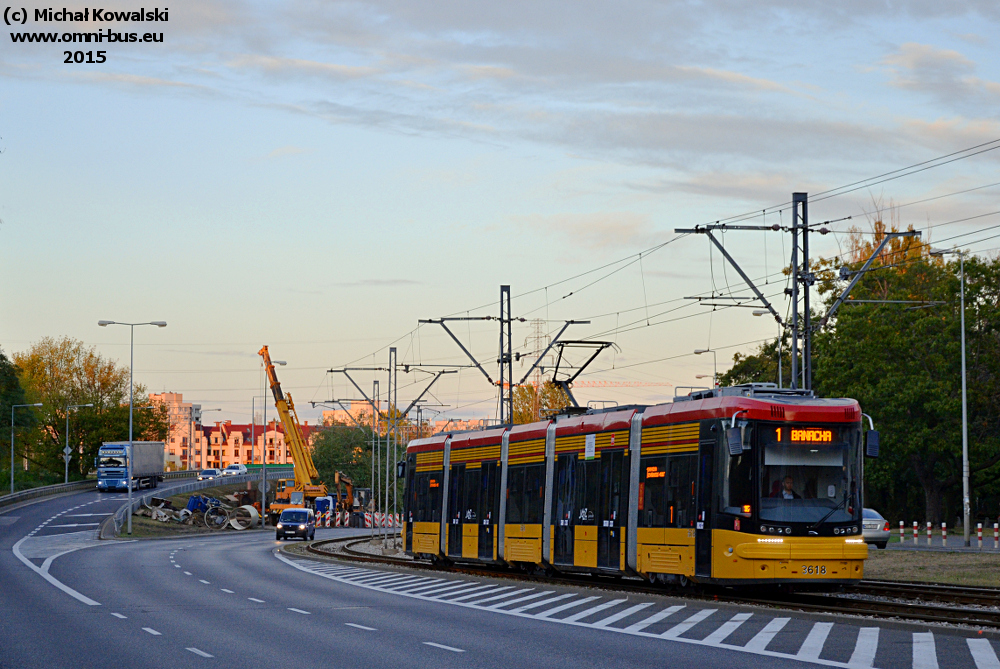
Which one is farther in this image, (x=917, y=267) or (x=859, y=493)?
(x=917, y=267)

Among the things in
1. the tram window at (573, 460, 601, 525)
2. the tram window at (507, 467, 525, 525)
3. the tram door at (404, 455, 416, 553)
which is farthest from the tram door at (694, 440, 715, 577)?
the tram door at (404, 455, 416, 553)

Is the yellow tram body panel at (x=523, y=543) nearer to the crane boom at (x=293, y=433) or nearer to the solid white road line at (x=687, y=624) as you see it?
the solid white road line at (x=687, y=624)

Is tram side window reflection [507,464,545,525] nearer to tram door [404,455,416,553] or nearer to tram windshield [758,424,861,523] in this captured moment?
tram door [404,455,416,553]

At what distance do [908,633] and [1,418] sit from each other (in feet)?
271

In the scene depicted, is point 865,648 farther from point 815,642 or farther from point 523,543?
point 523,543

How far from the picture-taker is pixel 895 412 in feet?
185

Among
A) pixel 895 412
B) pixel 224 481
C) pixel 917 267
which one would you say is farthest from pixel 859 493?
pixel 224 481

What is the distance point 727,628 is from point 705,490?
4297mm

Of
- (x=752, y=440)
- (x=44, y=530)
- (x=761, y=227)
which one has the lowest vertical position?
(x=44, y=530)

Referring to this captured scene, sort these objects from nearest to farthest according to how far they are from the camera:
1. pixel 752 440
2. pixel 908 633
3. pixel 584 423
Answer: pixel 908 633, pixel 752 440, pixel 584 423

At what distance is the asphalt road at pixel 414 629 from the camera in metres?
15.2

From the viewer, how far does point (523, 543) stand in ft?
97.5

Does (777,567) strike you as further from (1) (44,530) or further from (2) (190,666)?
(1) (44,530)

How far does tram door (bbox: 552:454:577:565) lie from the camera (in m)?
27.2
